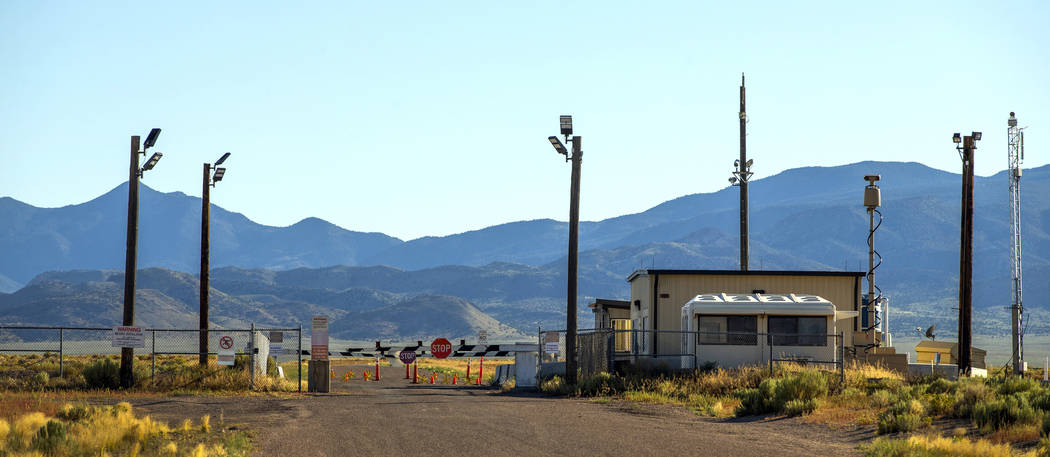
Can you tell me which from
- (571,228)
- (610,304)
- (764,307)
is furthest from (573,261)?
(610,304)

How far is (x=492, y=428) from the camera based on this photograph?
20.5 meters

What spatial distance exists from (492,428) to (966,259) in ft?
65.2

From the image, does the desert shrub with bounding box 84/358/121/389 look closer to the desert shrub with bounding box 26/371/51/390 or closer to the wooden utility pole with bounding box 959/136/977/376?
the desert shrub with bounding box 26/371/51/390

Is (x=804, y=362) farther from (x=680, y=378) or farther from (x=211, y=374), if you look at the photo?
(x=211, y=374)

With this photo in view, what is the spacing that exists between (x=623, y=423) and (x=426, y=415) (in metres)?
4.13

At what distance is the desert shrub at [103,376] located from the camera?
30.4 metres

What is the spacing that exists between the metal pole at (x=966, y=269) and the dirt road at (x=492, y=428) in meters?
12.8

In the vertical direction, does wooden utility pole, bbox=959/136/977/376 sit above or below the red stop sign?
above

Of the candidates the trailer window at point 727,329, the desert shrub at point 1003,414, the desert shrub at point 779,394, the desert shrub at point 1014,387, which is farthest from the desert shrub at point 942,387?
the trailer window at point 727,329

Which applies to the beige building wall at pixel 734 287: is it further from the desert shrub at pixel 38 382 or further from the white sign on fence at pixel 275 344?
the desert shrub at pixel 38 382

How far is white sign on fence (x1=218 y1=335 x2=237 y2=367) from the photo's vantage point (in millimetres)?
30594

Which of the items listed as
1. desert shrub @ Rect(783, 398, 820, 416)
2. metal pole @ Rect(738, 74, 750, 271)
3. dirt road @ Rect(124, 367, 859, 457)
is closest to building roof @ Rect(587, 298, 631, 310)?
metal pole @ Rect(738, 74, 750, 271)

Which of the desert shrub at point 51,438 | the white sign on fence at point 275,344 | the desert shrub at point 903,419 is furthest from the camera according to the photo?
the white sign on fence at point 275,344

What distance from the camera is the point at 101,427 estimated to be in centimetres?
1867
